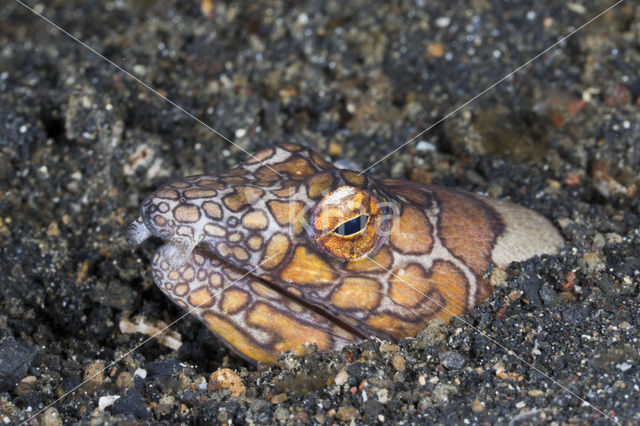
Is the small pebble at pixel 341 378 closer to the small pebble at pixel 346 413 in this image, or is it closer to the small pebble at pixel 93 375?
the small pebble at pixel 346 413

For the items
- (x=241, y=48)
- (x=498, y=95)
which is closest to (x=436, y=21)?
(x=498, y=95)

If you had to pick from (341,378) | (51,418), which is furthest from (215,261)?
(51,418)

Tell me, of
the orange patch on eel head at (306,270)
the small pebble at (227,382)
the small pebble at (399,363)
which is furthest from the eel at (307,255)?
the small pebble at (399,363)

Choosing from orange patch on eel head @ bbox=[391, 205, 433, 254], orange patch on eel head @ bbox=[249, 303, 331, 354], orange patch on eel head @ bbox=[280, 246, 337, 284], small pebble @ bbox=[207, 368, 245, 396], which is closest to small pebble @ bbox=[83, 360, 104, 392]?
small pebble @ bbox=[207, 368, 245, 396]

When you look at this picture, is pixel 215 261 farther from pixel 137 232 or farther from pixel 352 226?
pixel 352 226

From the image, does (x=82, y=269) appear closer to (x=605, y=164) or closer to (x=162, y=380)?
(x=162, y=380)

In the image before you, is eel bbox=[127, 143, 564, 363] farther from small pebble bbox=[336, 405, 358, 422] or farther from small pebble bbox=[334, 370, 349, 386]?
small pebble bbox=[336, 405, 358, 422]
